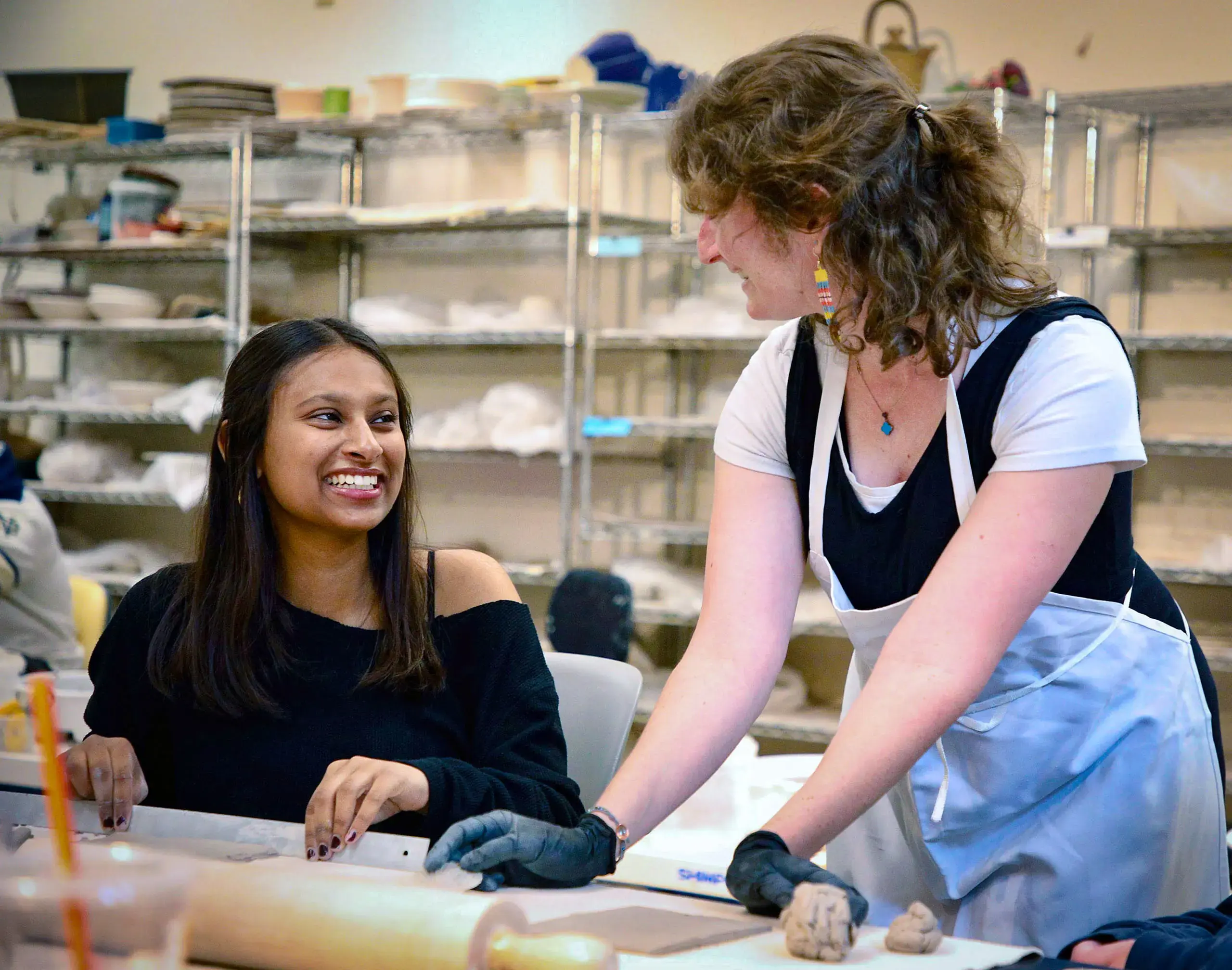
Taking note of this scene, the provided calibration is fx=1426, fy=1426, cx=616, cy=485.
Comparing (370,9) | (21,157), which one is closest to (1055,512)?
(370,9)

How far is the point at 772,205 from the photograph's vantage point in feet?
3.85

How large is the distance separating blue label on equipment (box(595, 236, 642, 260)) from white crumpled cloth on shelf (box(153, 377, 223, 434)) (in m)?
1.47

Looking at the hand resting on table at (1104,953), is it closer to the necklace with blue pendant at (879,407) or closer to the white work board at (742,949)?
the white work board at (742,949)

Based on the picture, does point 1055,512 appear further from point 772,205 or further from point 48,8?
point 48,8

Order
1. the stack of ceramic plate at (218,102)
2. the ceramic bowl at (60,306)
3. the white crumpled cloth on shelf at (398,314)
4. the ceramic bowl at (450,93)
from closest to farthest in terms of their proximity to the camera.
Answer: the ceramic bowl at (450,93) < the white crumpled cloth on shelf at (398,314) < the stack of ceramic plate at (218,102) < the ceramic bowl at (60,306)

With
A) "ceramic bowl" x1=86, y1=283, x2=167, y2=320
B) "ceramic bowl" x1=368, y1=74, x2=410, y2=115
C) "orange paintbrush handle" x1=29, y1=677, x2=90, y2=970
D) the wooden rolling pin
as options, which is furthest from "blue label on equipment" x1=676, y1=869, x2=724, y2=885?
"ceramic bowl" x1=86, y1=283, x2=167, y2=320

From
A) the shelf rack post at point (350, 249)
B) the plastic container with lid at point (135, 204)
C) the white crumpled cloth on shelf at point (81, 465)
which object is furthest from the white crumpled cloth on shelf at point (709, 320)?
the white crumpled cloth on shelf at point (81, 465)

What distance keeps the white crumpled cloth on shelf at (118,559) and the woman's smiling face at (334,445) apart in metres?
3.60

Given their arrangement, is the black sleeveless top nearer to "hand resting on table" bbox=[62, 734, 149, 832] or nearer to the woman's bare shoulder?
the woman's bare shoulder

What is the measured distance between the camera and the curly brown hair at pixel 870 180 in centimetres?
114

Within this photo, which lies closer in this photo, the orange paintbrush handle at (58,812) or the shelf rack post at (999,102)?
the orange paintbrush handle at (58,812)

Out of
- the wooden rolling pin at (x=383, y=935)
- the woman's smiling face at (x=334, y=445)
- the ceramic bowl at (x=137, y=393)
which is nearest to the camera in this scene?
the wooden rolling pin at (x=383, y=935)

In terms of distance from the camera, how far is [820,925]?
825 millimetres

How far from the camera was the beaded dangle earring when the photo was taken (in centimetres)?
119
